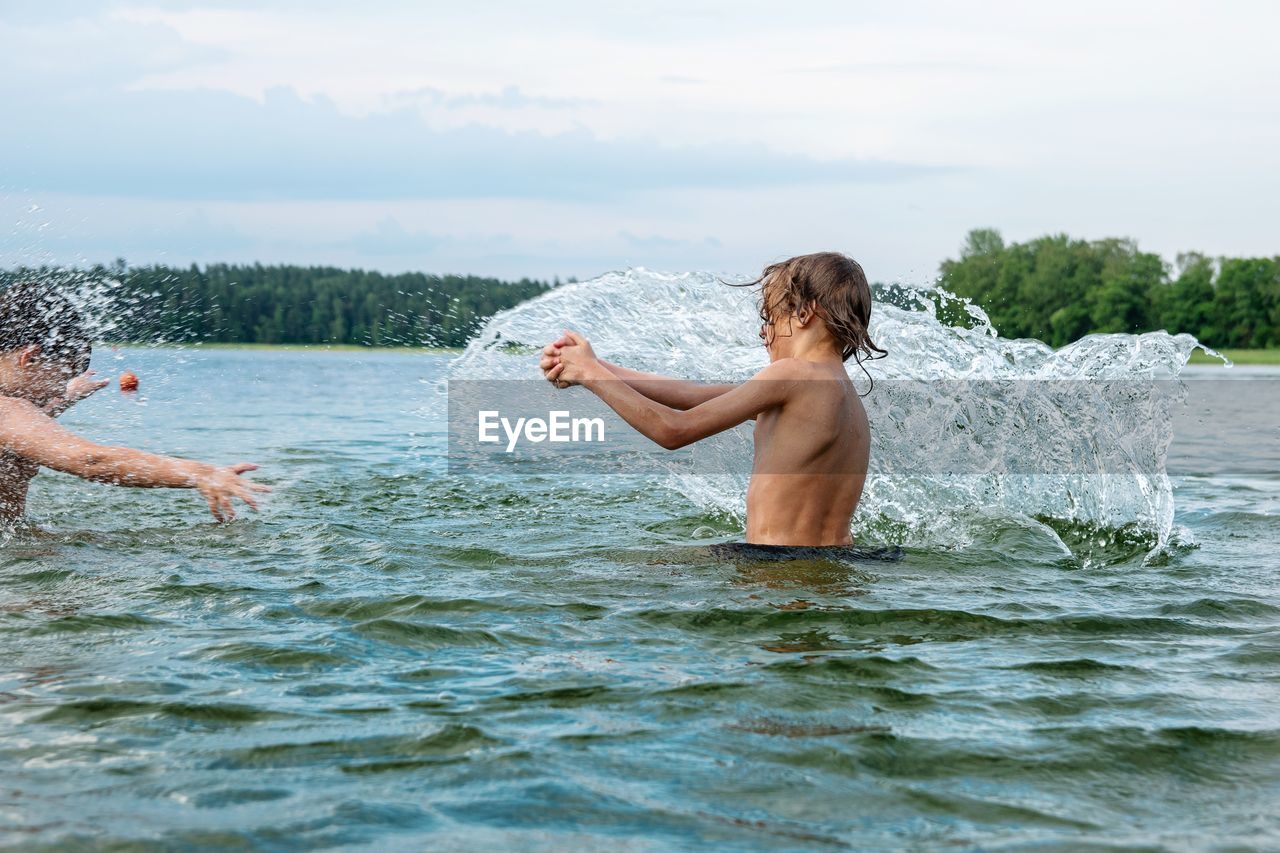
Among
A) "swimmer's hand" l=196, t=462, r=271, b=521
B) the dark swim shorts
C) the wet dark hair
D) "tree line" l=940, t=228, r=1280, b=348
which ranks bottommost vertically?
the dark swim shorts

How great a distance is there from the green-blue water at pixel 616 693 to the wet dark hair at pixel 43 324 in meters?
1.09

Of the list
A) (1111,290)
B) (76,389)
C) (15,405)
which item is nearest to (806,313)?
(15,405)

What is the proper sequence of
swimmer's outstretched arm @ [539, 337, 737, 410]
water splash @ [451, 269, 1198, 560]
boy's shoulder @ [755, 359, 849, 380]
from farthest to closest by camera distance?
water splash @ [451, 269, 1198, 560] < swimmer's outstretched arm @ [539, 337, 737, 410] < boy's shoulder @ [755, 359, 849, 380]

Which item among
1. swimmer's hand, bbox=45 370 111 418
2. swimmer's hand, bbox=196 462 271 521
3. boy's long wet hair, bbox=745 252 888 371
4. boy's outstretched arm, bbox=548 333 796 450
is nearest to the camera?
boy's outstretched arm, bbox=548 333 796 450

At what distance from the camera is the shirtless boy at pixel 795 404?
560 centimetres

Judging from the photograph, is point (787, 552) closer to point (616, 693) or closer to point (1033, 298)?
point (616, 693)

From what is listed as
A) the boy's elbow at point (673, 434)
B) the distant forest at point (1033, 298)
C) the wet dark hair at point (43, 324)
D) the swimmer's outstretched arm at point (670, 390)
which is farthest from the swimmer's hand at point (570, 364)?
the distant forest at point (1033, 298)

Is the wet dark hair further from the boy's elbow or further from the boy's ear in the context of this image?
the boy's ear

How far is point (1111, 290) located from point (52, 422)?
10471cm

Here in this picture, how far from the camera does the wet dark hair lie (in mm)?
6789

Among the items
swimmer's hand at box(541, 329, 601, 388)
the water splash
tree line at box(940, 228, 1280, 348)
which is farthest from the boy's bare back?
tree line at box(940, 228, 1280, 348)

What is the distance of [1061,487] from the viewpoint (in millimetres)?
8836

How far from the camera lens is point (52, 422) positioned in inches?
258

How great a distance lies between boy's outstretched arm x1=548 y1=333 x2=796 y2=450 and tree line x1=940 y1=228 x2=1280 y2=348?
301ft
